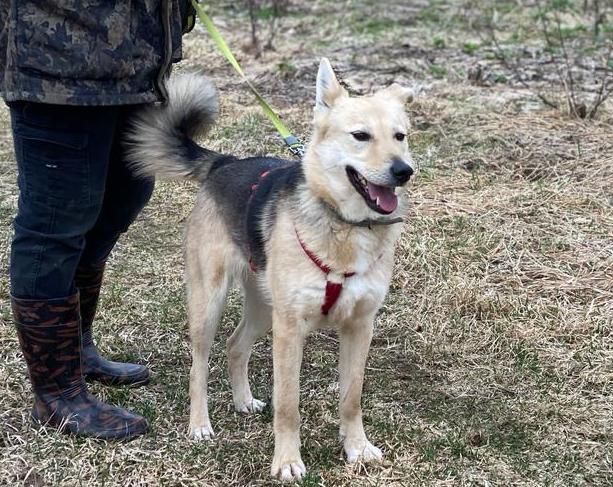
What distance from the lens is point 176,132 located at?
3.33 m

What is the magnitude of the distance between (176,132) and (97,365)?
1014mm

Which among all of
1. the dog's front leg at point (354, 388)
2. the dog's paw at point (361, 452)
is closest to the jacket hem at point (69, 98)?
the dog's front leg at point (354, 388)

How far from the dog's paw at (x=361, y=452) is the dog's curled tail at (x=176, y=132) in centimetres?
120

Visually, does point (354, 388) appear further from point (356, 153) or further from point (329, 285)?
point (356, 153)

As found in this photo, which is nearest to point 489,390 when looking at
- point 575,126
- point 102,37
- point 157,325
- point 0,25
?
point 157,325

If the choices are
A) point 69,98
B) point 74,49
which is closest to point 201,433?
point 69,98

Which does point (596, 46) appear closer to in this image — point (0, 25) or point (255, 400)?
point (255, 400)

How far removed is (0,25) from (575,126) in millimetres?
4811

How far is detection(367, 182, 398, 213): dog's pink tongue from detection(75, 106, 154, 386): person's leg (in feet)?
2.91

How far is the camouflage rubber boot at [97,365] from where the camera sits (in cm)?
343

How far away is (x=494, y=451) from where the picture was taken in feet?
10.3

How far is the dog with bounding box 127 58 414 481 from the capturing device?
291 cm

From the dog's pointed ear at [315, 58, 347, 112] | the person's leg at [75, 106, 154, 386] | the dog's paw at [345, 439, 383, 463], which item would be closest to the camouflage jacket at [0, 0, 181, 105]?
the person's leg at [75, 106, 154, 386]

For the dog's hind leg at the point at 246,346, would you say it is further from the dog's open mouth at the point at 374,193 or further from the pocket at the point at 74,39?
the pocket at the point at 74,39
